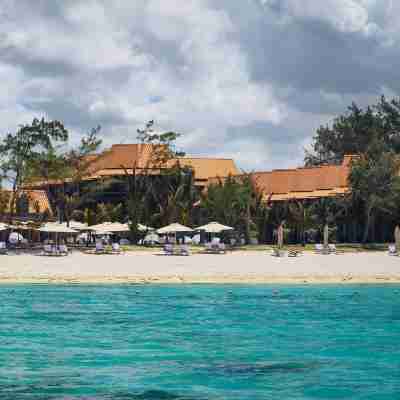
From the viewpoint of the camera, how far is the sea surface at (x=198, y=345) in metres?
12.0

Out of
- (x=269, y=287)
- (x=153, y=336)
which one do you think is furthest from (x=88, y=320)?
(x=269, y=287)

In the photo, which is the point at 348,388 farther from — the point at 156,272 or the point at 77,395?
the point at 156,272

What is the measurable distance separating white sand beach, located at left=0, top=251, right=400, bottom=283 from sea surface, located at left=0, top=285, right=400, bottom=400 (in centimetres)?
419

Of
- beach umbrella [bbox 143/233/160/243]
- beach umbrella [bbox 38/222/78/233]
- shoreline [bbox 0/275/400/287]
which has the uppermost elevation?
beach umbrella [bbox 38/222/78/233]

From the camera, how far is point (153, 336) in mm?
17156

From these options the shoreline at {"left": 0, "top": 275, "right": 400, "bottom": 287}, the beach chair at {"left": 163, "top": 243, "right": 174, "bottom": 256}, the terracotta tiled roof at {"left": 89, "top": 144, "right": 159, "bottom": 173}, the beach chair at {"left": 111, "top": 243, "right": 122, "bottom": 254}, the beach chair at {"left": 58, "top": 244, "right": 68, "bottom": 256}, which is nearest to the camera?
the shoreline at {"left": 0, "top": 275, "right": 400, "bottom": 287}

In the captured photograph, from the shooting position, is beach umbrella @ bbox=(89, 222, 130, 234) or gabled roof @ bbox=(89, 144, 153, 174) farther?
gabled roof @ bbox=(89, 144, 153, 174)

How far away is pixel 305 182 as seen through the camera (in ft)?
178

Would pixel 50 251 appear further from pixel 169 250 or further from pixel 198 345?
pixel 198 345

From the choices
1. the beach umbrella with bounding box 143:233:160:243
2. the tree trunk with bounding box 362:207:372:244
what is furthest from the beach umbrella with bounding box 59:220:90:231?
the tree trunk with bounding box 362:207:372:244

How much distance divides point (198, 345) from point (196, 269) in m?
16.6

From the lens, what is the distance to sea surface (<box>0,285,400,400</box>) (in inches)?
471

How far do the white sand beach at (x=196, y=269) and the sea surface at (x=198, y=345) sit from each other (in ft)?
13.8

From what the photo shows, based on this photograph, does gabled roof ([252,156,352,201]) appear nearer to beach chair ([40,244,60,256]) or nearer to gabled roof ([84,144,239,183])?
gabled roof ([84,144,239,183])
